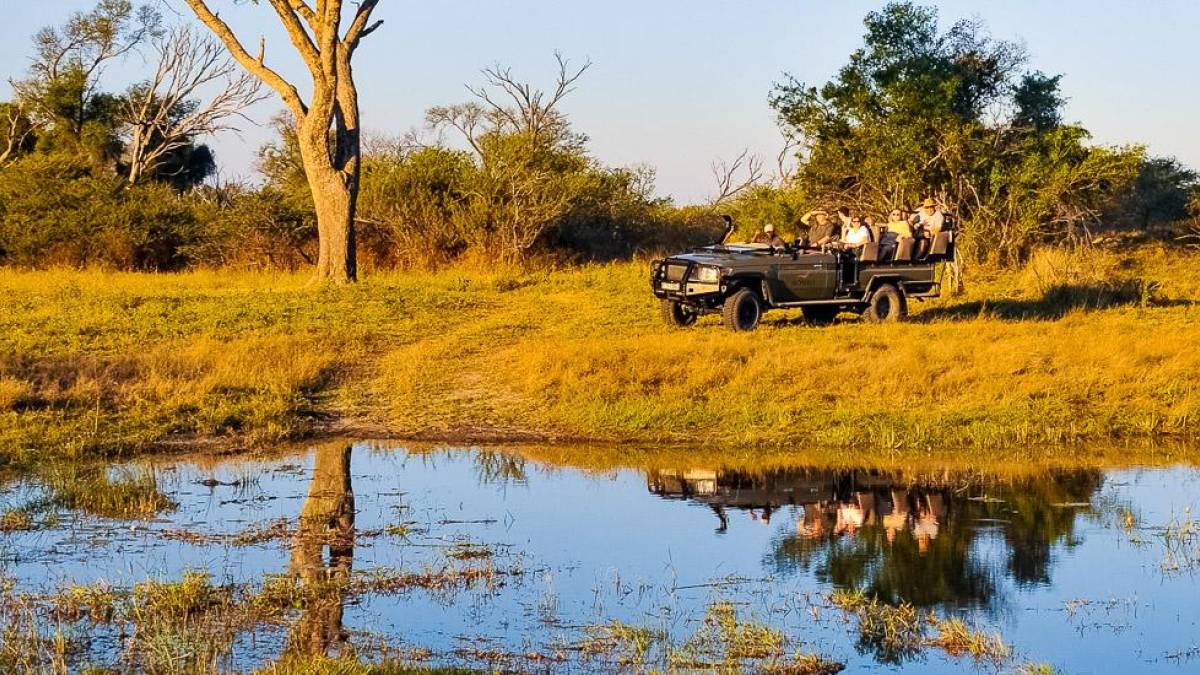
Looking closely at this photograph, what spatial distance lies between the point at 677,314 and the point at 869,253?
278 cm

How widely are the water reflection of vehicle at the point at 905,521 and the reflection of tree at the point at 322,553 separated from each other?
256 centimetres

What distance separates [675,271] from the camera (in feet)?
65.4

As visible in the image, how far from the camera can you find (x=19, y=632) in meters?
7.62

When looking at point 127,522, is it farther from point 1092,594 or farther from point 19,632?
point 1092,594

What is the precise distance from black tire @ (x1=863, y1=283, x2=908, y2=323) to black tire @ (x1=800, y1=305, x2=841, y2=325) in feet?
1.49

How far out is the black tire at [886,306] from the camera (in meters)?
21.0

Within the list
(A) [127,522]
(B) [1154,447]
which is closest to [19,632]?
(A) [127,522]

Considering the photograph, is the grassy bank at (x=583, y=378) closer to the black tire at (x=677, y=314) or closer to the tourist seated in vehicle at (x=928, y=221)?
the black tire at (x=677, y=314)

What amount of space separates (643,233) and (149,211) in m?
11.1

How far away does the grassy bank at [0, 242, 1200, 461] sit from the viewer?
14438 millimetres

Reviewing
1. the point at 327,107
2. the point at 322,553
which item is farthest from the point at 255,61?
the point at 322,553

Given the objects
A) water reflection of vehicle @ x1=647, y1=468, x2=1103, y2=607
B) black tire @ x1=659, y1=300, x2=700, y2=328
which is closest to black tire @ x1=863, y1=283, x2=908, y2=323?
black tire @ x1=659, y1=300, x2=700, y2=328

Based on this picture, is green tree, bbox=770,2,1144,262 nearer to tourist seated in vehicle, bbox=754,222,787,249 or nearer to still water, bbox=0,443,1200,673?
tourist seated in vehicle, bbox=754,222,787,249

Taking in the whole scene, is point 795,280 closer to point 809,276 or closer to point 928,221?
point 809,276
